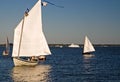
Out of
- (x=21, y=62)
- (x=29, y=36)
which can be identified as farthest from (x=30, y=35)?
(x=21, y=62)

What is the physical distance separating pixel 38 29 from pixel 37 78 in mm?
20317

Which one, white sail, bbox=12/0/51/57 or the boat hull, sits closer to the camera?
the boat hull

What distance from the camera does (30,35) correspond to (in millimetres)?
73375

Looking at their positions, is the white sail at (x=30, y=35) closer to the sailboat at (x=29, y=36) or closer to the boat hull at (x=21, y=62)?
the sailboat at (x=29, y=36)

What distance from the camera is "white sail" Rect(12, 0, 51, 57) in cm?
7219

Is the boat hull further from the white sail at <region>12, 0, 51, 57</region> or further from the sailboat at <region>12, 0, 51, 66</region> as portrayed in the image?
the white sail at <region>12, 0, 51, 57</region>

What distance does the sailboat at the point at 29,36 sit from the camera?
236 ft

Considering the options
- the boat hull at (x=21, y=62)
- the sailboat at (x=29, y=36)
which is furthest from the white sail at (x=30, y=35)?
the boat hull at (x=21, y=62)

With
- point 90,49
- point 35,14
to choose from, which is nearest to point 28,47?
point 35,14

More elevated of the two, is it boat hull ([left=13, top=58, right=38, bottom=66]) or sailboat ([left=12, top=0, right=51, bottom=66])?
sailboat ([left=12, top=0, right=51, bottom=66])

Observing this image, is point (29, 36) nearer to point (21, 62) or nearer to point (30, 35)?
point (30, 35)

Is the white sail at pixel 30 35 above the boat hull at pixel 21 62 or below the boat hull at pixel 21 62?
above

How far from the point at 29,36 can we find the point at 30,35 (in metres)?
0.29

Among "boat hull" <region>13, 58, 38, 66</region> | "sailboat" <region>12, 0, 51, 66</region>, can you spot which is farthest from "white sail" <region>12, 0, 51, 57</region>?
"boat hull" <region>13, 58, 38, 66</region>
